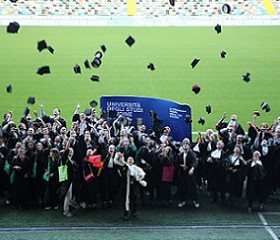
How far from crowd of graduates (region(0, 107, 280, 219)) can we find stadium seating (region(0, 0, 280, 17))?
58.1 ft

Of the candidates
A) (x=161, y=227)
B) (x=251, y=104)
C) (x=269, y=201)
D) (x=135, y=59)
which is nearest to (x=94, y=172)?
(x=161, y=227)

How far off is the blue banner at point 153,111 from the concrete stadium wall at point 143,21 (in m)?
14.4

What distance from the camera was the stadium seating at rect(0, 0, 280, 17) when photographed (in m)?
29.0

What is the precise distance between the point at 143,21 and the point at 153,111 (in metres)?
15.4

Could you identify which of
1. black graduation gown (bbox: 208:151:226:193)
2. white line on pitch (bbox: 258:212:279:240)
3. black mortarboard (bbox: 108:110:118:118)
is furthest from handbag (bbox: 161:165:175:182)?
black mortarboard (bbox: 108:110:118:118)

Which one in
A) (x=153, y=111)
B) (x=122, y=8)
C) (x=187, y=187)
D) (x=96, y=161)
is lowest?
(x=187, y=187)

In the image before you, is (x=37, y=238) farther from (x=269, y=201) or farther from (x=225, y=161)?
(x=269, y=201)

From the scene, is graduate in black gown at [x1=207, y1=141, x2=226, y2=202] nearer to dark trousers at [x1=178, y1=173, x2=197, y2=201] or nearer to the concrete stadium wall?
dark trousers at [x1=178, y1=173, x2=197, y2=201]

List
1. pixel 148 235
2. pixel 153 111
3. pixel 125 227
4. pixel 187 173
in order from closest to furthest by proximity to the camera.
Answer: pixel 148 235, pixel 125 227, pixel 187 173, pixel 153 111

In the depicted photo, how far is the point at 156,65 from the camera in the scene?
23.0 meters

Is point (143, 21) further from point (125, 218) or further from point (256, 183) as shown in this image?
point (125, 218)

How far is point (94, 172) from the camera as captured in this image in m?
11.1

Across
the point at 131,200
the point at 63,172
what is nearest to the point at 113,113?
the point at 63,172

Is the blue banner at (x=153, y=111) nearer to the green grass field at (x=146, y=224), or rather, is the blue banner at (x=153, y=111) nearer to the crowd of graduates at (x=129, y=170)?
the crowd of graduates at (x=129, y=170)
